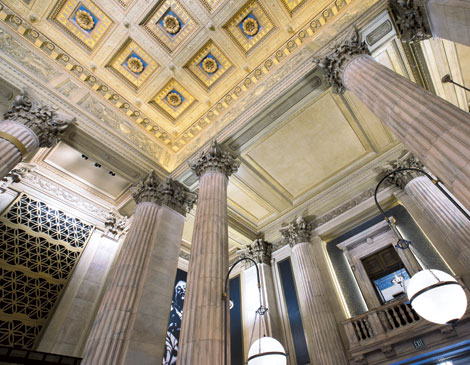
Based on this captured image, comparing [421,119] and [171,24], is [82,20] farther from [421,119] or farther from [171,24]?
[421,119]

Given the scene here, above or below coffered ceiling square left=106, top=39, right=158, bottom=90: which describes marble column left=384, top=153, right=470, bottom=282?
below

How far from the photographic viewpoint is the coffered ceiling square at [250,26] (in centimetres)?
716

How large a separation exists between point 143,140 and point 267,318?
22.4 ft

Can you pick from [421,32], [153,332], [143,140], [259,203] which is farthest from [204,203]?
[421,32]

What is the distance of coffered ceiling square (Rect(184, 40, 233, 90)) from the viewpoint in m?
7.75

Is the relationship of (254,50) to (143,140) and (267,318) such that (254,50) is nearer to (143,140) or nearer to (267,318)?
(143,140)

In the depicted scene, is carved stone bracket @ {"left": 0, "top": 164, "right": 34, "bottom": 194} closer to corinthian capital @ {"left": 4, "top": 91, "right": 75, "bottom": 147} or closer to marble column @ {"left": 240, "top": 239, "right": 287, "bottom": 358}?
corinthian capital @ {"left": 4, "top": 91, "right": 75, "bottom": 147}

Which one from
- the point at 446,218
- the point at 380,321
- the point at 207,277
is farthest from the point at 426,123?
the point at 380,321

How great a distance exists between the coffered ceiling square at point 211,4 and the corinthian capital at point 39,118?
4626 mm

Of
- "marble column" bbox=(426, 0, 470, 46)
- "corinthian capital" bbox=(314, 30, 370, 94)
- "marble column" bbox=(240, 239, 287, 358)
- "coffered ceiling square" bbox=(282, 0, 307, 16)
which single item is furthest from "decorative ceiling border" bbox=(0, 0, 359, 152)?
"marble column" bbox=(240, 239, 287, 358)

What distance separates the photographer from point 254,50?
25.4ft

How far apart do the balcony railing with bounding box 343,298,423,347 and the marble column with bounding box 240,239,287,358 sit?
2256 millimetres

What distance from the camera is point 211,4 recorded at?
7.04 metres

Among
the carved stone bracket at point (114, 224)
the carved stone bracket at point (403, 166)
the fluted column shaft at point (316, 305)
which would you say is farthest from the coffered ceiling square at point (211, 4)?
the fluted column shaft at point (316, 305)
